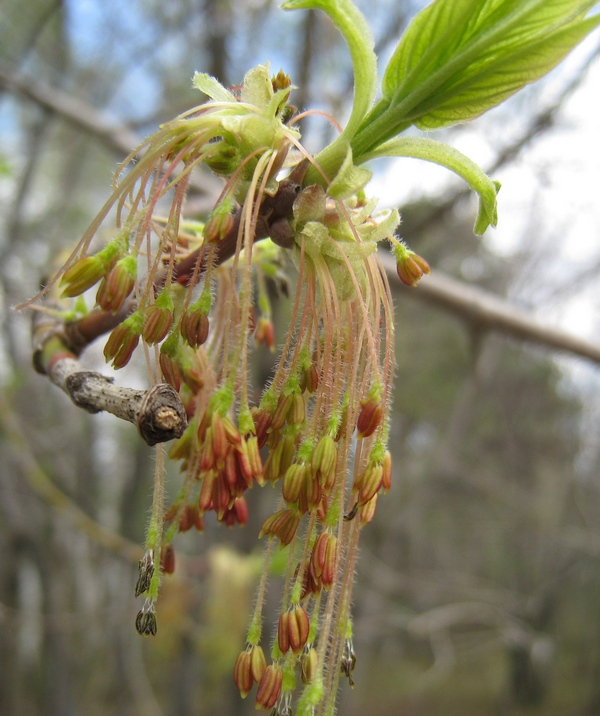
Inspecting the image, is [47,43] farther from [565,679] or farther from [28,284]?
[565,679]

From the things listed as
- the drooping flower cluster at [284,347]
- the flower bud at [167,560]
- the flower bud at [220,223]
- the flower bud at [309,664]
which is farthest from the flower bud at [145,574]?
the flower bud at [220,223]

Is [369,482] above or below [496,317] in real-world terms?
below

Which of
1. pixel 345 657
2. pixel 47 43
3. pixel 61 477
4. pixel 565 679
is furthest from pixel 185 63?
pixel 565 679

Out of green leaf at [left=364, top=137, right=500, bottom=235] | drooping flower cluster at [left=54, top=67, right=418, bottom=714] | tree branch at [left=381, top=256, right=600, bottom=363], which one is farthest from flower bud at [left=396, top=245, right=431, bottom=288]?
tree branch at [left=381, top=256, right=600, bottom=363]

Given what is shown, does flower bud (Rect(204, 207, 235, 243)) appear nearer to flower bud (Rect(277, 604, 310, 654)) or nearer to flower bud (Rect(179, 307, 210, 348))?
flower bud (Rect(179, 307, 210, 348))

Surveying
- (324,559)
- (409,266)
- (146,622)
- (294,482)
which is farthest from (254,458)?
(409,266)

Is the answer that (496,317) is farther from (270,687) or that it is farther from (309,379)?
(270,687)

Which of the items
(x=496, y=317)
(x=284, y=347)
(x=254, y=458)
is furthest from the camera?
(x=496, y=317)

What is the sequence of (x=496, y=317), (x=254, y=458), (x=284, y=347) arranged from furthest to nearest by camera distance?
(x=496, y=317)
(x=284, y=347)
(x=254, y=458)

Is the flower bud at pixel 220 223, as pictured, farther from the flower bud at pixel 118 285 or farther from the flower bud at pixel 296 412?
the flower bud at pixel 296 412
